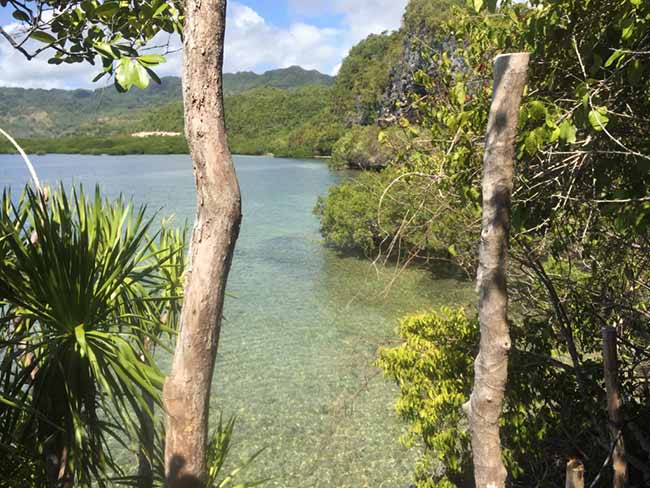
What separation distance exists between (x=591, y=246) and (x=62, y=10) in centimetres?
335

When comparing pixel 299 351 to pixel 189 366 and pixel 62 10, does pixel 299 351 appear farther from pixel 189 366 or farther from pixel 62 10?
pixel 62 10

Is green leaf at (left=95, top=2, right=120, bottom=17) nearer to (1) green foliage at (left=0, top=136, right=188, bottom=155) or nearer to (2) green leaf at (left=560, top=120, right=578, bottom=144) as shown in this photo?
(2) green leaf at (left=560, top=120, right=578, bottom=144)

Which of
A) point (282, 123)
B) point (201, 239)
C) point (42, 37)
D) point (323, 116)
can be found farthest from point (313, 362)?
point (282, 123)

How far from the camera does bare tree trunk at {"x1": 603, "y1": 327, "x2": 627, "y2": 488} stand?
6.69 ft

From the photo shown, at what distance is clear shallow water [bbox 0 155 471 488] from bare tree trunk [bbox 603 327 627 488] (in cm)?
95

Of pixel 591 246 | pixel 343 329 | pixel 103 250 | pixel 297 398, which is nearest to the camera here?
pixel 103 250

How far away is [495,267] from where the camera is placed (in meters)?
1.74

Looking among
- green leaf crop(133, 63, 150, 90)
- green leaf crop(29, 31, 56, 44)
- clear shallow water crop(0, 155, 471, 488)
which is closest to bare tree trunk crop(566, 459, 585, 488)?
clear shallow water crop(0, 155, 471, 488)

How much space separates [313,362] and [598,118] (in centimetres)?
671

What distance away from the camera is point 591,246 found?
3391 millimetres

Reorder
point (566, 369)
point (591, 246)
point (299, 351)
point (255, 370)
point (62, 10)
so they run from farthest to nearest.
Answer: point (299, 351)
point (255, 370)
point (591, 246)
point (566, 369)
point (62, 10)

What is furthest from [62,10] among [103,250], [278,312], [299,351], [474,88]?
[278,312]

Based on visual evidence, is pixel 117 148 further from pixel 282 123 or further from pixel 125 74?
pixel 125 74

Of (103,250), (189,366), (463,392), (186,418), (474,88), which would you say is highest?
(474,88)
